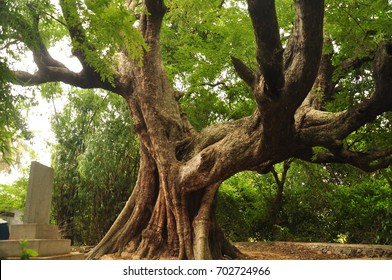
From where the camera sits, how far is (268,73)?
15.0ft

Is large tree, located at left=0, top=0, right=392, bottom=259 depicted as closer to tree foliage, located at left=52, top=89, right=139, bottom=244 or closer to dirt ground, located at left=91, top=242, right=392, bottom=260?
dirt ground, located at left=91, top=242, right=392, bottom=260

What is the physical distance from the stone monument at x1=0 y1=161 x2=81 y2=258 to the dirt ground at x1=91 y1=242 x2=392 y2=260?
195 cm

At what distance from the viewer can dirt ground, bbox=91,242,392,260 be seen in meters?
8.78

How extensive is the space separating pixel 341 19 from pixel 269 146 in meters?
2.26

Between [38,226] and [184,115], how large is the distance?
4.04m

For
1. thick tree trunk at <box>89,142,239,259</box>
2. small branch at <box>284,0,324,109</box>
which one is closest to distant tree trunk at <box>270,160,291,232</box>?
thick tree trunk at <box>89,142,239,259</box>

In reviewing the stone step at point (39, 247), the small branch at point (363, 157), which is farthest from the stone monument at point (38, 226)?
the small branch at point (363, 157)

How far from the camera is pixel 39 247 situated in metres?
5.81

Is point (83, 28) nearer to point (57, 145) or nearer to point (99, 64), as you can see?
point (99, 64)

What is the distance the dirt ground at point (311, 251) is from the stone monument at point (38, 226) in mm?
1949

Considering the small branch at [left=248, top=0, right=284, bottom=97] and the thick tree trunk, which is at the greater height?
the small branch at [left=248, top=0, right=284, bottom=97]

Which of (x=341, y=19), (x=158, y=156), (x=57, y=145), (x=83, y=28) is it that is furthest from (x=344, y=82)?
(x=57, y=145)

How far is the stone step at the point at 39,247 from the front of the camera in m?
5.45

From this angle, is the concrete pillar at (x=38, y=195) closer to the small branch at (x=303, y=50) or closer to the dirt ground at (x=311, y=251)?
the dirt ground at (x=311, y=251)
